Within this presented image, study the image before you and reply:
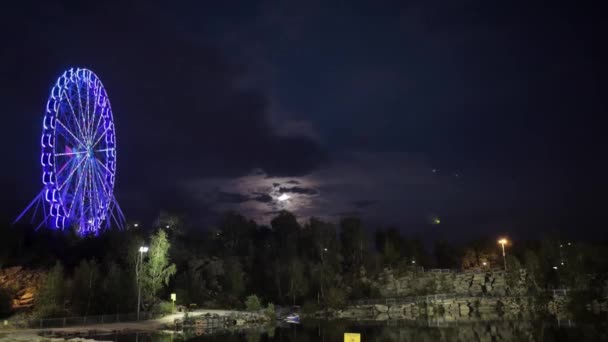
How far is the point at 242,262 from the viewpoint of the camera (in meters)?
86.4

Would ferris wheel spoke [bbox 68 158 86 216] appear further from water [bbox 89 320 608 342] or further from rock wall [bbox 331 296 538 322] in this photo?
rock wall [bbox 331 296 538 322]

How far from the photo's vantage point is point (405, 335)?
1624 inches

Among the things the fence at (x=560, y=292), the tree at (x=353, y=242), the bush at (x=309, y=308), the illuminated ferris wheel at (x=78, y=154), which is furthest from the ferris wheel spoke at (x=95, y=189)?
the fence at (x=560, y=292)

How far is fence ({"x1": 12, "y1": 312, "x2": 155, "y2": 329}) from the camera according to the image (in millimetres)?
39688

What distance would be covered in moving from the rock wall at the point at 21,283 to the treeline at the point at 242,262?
3.12m

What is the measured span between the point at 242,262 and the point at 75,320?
148 feet

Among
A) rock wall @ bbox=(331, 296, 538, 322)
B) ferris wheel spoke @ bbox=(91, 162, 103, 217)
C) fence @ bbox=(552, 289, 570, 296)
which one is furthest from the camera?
rock wall @ bbox=(331, 296, 538, 322)

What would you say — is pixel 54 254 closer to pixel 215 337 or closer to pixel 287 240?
pixel 215 337

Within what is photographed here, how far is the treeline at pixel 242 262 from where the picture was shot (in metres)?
51.5

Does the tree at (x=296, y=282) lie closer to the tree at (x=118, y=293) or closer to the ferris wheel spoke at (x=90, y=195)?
the tree at (x=118, y=293)

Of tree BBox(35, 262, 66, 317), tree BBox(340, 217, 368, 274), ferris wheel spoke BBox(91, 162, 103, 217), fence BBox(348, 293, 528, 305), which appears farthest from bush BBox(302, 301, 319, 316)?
tree BBox(35, 262, 66, 317)

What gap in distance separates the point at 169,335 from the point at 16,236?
41.6 metres

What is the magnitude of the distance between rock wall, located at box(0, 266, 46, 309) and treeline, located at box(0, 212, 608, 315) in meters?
3.12

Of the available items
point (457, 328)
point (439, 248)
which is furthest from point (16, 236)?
point (439, 248)
